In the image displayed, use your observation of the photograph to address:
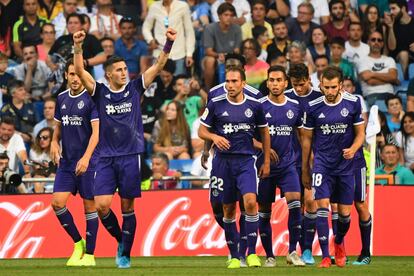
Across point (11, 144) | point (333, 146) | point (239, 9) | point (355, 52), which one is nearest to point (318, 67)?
point (355, 52)

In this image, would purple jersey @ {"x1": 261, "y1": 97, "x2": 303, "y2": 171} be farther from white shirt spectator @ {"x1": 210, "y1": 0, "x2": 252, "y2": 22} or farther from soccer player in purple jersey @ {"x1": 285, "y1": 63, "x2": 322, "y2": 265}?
white shirt spectator @ {"x1": 210, "y1": 0, "x2": 252, "y2": 22}

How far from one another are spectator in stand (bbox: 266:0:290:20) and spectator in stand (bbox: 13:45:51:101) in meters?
4.97

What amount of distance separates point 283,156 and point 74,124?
10.0ft

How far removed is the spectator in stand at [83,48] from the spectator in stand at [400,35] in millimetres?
6223

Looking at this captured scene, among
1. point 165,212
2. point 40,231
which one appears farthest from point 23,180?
point 165,212

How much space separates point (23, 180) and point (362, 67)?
8072mm

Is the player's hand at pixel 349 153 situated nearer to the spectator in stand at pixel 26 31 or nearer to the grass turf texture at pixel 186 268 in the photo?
the grass turf texture at pixel 186 268

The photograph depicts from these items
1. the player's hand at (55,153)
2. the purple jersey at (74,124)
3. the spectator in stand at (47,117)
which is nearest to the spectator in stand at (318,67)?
the spectator in stand at (47,117)

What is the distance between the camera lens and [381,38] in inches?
1106

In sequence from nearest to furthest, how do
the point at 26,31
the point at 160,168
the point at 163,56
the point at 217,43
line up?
1. the point at 163,56
2. the point at 160,168
3. the point at 217,43
4. the point at 26,31

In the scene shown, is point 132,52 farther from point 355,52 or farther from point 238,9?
point 355,52

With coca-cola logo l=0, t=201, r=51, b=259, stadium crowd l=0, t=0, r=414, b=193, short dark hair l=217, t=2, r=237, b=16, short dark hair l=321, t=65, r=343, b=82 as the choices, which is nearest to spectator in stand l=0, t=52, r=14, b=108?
stadium crowd l=0, t=0, r=414, b=193

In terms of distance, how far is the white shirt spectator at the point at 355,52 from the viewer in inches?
1107

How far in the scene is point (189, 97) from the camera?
2730 cm
